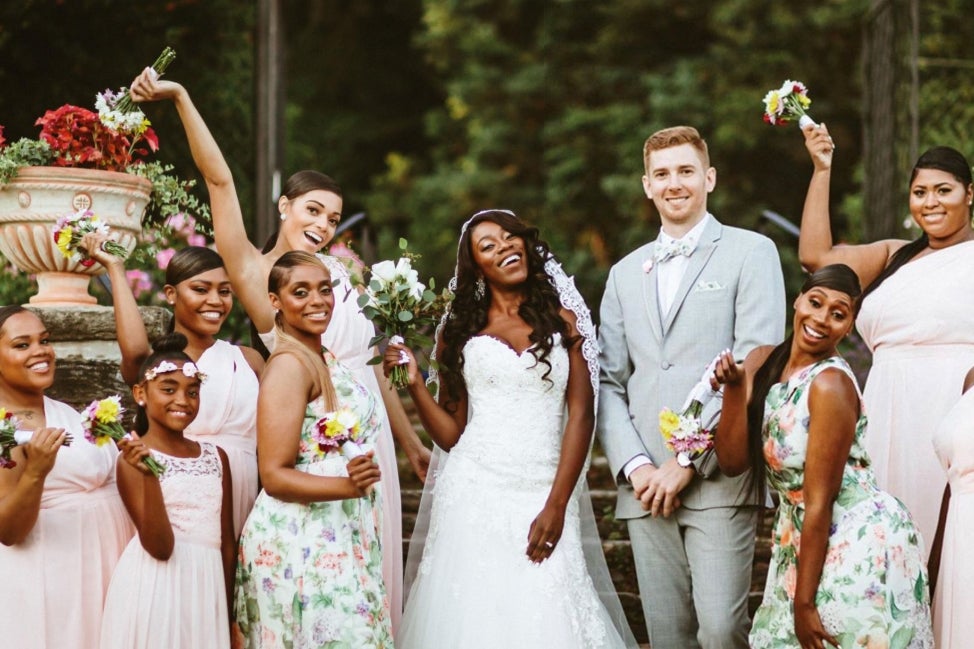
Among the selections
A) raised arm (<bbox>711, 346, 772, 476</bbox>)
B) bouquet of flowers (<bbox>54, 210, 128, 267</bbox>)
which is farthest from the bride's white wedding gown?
bouquet of flowers (<bbox>54, 210, 128, 267</bbox>)

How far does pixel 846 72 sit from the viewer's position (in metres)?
16.2

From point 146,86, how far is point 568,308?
Result: 72.7 inches

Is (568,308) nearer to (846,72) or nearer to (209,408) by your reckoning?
(209,408)

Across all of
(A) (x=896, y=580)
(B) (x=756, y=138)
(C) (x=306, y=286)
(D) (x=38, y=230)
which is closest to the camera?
(A) (x=896, y=580)

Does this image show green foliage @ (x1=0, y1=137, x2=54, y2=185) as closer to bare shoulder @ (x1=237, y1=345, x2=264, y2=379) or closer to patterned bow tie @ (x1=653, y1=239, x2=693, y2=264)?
bare shoulder @ (x1=237, y1=345, x2=264, y2=379)

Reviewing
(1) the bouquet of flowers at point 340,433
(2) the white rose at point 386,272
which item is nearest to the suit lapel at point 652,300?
(2) the white rose at point 386,272

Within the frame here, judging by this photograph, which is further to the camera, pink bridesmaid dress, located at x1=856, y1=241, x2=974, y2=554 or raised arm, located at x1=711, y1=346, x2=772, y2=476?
pink bridesmaid dress, located at x1=856, y1=241, x2=974, y2=554

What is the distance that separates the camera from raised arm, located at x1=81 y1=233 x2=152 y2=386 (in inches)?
188

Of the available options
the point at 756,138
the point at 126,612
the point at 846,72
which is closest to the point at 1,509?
the point at 126,612

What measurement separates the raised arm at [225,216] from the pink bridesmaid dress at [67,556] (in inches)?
32.1

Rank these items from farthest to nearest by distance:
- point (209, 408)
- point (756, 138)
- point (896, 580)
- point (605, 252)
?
point (605, 252), point (756, 138), point (209, 408), point (896, 580)

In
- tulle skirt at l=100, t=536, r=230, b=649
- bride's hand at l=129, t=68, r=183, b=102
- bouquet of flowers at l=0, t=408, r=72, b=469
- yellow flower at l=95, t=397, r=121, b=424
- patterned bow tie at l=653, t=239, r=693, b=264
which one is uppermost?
bride's hand at l=129, t=68, r=183, b=102

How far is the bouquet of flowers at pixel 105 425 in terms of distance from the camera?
4.20 metres

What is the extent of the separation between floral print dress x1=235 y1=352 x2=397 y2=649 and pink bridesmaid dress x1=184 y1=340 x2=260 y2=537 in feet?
1.34
